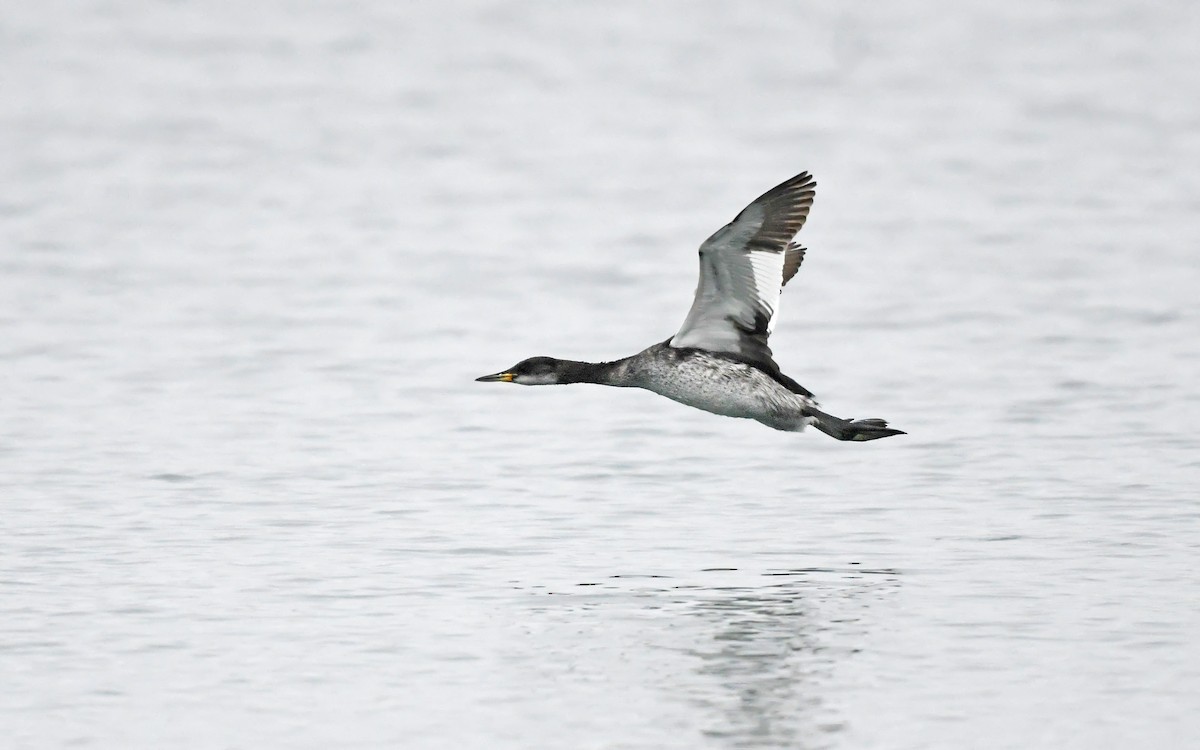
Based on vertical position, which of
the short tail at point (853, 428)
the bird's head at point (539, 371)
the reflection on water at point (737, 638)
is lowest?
the reflection on water at point (737, 638)

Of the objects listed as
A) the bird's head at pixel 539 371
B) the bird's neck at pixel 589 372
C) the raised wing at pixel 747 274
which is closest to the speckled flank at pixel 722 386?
the raised wing at pixel 747 274

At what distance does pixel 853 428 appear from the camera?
14891 mm

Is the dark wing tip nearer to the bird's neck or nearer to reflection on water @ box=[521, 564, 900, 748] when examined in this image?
the bird's neck

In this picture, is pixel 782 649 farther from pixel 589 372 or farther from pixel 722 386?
pixel 589 372

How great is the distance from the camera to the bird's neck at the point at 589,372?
51.1 feet

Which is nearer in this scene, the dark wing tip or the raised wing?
the raised wing

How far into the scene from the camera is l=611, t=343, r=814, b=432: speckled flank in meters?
14.9

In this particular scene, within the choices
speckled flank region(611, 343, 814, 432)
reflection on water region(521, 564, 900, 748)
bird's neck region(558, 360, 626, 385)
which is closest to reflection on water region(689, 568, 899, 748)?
reflection on water region(521, 564, 900, 748)

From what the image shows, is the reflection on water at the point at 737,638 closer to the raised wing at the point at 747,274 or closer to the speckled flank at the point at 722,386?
the speckled flank at the point at 722,386

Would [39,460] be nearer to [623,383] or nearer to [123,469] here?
[123,469]

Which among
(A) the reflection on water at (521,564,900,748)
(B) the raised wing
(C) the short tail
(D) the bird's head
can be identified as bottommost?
(A) the reflection on water at (521,564,900,748)

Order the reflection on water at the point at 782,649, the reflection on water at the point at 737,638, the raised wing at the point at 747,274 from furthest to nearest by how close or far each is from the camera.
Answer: the raised wing at the point at 747,274
the reflection on water at the point at 737,638
the reflection on water at the point at 782,649

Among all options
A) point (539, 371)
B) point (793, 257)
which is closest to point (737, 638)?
point (539, 371)

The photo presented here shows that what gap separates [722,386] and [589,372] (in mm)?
1390
